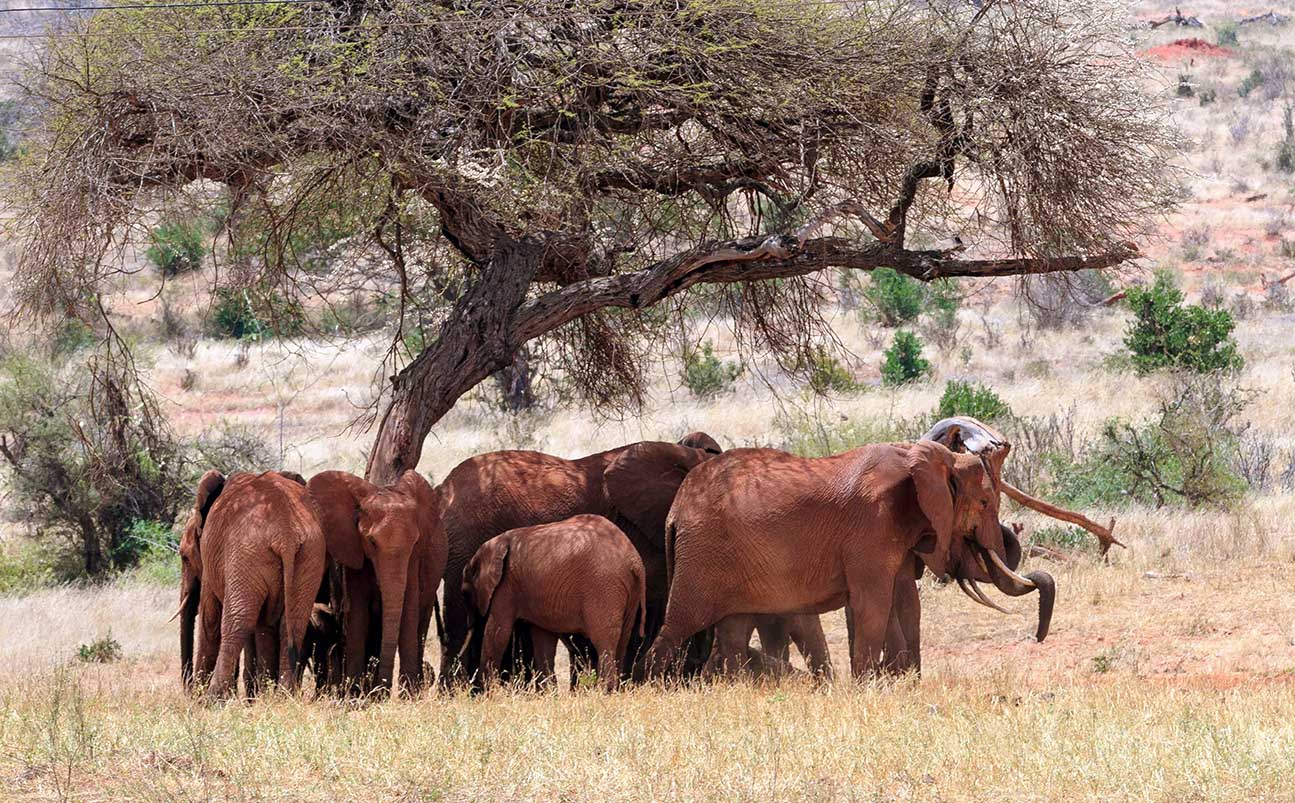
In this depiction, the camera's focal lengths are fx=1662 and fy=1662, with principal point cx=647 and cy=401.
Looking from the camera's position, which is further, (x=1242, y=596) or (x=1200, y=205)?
(x=1200, y=205)

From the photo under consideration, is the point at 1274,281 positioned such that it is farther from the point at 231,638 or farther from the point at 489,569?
the point at 231,638

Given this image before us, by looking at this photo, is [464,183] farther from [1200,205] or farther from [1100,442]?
[1200,205]

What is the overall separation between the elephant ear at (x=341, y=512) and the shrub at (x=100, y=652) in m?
4.21

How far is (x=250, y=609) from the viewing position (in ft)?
33.8

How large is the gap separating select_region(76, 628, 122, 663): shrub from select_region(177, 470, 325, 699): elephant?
3.68 m

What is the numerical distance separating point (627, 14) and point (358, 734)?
5.82m

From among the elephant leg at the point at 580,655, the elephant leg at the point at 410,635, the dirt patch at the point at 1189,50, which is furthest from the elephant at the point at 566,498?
the dirt patch at the point at 1189,50

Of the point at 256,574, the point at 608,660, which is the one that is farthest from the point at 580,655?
the point at 256,574

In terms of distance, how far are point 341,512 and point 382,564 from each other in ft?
1.62

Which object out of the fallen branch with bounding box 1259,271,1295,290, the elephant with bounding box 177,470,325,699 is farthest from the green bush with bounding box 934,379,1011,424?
the fallen branch with bounding box 1259,271,1295,290

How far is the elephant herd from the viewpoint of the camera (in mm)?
10531

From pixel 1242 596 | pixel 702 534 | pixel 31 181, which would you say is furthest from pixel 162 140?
pixel 1242 596

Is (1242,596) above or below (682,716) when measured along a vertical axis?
below

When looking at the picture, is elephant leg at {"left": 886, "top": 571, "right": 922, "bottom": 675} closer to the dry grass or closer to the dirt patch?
the dry grass
